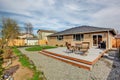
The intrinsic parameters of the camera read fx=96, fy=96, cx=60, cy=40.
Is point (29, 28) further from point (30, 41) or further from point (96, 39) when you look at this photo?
point (96, 39)

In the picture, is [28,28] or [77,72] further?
[28,28]

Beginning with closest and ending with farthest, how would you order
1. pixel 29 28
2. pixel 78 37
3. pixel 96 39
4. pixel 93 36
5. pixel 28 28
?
pixel 96 39 → pixel 93 36 → pixel 78 37 → pixel 28 28 → pixel 29 28

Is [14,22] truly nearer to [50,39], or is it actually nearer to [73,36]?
[50,39]

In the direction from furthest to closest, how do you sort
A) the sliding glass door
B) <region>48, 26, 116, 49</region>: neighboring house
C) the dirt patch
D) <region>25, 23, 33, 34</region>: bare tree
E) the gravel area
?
<region>25, 23, 33, 34</region>: bare tree, the sliding glass door, <region>48, 26, 116, 49</region>: neighboring house, the dirt patch, the gravel area

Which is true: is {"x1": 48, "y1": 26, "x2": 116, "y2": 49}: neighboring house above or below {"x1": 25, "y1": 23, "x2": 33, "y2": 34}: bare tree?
below

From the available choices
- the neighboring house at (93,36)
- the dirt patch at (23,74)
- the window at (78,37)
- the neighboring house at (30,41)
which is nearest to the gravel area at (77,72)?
the dirt patch at (23,74)

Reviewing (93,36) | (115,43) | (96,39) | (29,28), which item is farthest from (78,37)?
(29,28)

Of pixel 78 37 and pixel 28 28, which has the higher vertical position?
pixel 28 28

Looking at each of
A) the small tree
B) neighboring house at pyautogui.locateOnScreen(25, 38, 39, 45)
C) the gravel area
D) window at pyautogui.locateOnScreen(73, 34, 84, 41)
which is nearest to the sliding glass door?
window at pyautogui.locateOnScreen(73, 34, 84, 41)

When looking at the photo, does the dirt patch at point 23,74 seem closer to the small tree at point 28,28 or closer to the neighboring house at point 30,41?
the neighboring house at point 30,41

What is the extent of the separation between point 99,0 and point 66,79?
1088 centimetres

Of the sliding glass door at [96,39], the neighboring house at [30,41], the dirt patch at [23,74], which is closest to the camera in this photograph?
the dirt patch at [23,74]

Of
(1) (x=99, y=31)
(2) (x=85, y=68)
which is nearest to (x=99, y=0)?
(1) (x=99, y=31)

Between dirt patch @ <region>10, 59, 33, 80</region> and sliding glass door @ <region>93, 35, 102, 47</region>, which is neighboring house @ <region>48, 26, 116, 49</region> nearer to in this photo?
sliding glass door @ <region>93, 35, 102, 47</region>
